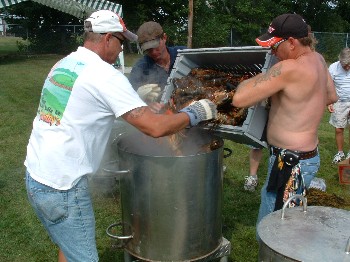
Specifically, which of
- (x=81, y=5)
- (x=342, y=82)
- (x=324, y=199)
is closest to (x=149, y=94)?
(x=324, y=199)

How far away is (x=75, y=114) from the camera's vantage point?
7.51 feet

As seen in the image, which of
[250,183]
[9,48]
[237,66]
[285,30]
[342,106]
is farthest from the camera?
[9,48]

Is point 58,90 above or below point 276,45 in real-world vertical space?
below

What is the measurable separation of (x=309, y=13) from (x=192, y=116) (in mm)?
35521

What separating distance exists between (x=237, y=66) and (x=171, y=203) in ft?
4.96

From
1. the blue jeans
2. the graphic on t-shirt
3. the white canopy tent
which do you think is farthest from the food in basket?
the white canopy tent

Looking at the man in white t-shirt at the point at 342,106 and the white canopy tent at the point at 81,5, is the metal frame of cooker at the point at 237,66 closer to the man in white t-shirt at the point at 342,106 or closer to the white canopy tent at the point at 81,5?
the man in white t-shirt at the point at 342,106

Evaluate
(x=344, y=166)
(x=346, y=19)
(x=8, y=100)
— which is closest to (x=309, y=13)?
(x=346, y=19)

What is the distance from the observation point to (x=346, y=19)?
120 ft

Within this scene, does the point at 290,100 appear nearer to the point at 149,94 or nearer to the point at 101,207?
the point at 149,94

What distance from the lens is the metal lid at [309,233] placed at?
6.21ft

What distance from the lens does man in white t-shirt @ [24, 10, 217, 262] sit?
2252 millimetres

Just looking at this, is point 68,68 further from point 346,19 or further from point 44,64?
point 346,19

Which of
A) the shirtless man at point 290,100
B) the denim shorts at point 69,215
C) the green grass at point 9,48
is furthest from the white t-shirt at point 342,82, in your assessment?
the green grass at point 9,48
